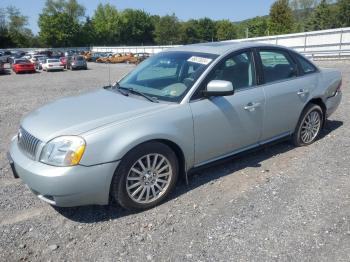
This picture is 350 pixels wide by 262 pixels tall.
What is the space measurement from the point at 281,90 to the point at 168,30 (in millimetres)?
103322

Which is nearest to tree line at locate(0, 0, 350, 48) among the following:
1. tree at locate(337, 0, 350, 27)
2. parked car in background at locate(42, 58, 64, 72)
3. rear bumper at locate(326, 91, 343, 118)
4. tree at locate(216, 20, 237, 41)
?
tree at locate(216, 20, 237, 41)

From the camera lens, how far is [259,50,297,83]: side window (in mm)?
4668

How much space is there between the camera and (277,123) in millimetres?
4801

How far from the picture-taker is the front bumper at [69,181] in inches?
125

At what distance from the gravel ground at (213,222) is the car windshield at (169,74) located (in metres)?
1.17

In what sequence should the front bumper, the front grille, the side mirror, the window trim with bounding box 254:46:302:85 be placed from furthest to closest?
the window trim with bounding box 254:46:302:85, the side mirror, the front grille, the front bumper

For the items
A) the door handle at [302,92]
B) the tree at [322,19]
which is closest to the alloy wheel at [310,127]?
the door handle at [302,92]

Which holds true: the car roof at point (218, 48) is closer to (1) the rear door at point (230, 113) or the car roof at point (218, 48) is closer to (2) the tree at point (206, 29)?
(1) the rear door at point (230, 113)

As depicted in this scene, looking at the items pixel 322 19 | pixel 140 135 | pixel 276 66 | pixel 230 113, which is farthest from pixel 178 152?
pixel 322 19

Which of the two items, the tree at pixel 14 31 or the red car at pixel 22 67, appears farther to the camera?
the tree at pixel 14 31

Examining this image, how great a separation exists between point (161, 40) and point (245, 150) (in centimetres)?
10381

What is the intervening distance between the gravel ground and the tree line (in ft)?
236

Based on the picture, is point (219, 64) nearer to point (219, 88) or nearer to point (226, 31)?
point (219, 88)

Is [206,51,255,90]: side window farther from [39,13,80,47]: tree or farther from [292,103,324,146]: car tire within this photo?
[39,13,80,47]: tree
